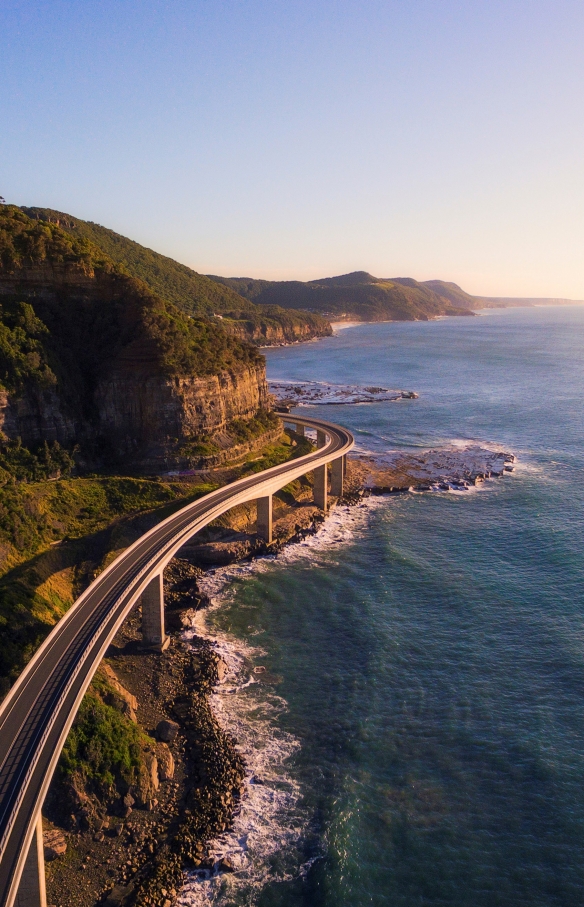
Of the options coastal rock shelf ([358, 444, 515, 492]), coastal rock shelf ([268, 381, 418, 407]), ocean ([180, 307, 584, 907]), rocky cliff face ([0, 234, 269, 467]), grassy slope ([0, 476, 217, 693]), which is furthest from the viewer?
coastal rock shelf ([268, 381, 418, 407])

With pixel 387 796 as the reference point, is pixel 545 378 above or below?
above

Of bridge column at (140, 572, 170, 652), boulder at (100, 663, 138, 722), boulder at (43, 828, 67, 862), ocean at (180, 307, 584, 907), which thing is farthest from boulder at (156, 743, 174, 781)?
bridge column at (140, 572, 170, 652)

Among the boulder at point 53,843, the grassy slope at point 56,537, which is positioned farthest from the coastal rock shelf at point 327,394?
the boulder at point 53,843

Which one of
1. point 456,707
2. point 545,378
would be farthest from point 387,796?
point 545,378

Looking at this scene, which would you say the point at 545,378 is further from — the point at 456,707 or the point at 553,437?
the point at 456,707

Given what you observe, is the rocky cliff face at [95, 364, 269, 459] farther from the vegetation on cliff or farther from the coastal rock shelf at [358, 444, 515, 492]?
the coastal rock shelf at [358, 444, 515, 492]

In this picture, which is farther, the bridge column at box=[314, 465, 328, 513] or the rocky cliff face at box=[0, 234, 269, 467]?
the bridge column at box=[314, 465, 328, 513]

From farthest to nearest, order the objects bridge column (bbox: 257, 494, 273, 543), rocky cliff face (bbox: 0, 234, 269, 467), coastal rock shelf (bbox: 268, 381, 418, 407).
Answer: coastal rock shelf (bbox: 268, 381, 418, 407)
bridge column (bbox: 257, 494, 273, 543)
rocky cliff face (bbox: 0, 234, 269, 467)
